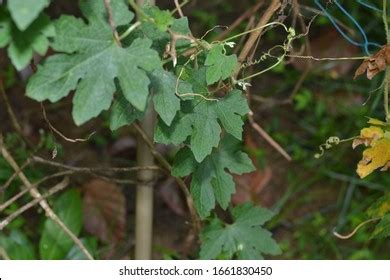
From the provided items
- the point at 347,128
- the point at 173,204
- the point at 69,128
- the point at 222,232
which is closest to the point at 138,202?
the point at 222,232

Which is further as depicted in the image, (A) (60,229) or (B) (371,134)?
(A) (60,229)

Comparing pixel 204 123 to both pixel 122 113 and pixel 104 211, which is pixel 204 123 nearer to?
pixel 122 113

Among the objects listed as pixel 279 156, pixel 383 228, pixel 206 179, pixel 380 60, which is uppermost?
pixel 279 156

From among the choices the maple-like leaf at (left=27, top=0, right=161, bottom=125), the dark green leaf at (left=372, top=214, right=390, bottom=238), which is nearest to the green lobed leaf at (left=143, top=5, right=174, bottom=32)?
the maple-like leaf at (left=27, top=0, right=161, bottom=125)

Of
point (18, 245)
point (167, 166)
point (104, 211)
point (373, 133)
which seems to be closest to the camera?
point (373, 133)

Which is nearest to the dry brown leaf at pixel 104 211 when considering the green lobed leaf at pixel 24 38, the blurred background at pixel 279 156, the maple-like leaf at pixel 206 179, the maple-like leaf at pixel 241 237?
the blurred background at pixel 279 156

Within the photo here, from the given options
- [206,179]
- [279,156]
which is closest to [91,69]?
[206,179]
